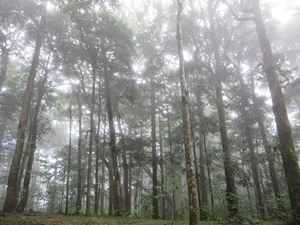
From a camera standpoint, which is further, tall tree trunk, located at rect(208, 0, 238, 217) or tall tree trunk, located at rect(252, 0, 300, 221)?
tall tree trunk, located at rect(208, 0, 238, 217)

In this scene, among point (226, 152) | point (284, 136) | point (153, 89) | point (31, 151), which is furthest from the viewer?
point (153, 89)

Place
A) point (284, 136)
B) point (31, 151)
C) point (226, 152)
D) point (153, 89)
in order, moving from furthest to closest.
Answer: point (153, 89)
point (31, 151)
point (226, 152)
point (284, 136)

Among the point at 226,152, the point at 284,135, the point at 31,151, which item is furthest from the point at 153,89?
the point at 284,135

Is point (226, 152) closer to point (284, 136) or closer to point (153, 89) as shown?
point (284, 136)

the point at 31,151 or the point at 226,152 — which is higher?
the point at 31,151

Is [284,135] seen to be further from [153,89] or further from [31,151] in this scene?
[31,151]

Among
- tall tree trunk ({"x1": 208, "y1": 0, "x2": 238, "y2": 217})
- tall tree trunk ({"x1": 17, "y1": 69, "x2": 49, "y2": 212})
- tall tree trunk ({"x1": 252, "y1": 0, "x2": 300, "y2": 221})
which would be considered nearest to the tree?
tall tree trunk ({"x1": 252, "y1": 0, "x2": 300, "y2": 221})

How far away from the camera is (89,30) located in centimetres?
1575

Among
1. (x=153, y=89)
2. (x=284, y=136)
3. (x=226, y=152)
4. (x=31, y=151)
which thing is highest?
(x=153, y=89)

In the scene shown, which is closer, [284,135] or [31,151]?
[284,135]

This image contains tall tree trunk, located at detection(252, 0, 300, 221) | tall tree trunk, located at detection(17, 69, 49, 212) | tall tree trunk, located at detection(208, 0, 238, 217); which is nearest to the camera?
tall tree trunk, located at detection(252, 0, 300, 221)

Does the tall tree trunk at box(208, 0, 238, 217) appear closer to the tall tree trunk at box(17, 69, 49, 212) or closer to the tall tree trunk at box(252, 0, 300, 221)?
the tall tree trunk at box(252, 0, 300, 221)

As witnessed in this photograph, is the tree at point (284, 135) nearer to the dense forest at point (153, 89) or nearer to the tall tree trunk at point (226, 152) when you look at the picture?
the dense forest at point (153, 89)

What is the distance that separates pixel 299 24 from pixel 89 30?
24.9m
